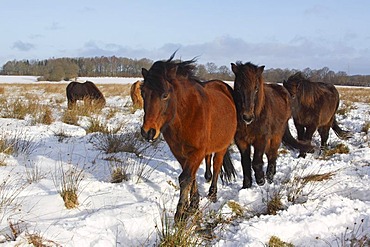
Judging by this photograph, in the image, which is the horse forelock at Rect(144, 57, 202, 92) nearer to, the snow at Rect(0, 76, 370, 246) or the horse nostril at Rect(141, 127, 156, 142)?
the horse nostril at Rect(141, 127, 156, 142)

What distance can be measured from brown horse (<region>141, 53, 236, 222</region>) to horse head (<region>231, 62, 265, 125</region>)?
14.4 inches

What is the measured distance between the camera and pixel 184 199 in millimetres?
3875

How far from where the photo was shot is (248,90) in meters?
4.98

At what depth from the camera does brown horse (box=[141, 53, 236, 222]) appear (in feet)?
11.9

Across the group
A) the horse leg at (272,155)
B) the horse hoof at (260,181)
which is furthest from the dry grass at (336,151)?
the horse hoof at (260,181)

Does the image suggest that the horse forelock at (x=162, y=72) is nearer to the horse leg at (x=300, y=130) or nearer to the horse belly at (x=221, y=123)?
the horse belly at (x=221, y=123)

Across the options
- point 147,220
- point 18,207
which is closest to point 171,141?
point 147,220

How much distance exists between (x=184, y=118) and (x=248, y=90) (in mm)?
1393

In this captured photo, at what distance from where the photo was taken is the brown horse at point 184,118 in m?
3.63

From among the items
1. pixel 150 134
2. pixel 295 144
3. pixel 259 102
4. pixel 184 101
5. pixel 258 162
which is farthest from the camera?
pixel 295 144

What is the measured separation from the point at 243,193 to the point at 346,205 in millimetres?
1241

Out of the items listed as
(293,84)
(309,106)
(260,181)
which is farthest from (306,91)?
(260,181)

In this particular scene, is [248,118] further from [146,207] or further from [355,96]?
[355,96]

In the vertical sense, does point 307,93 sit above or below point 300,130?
above
